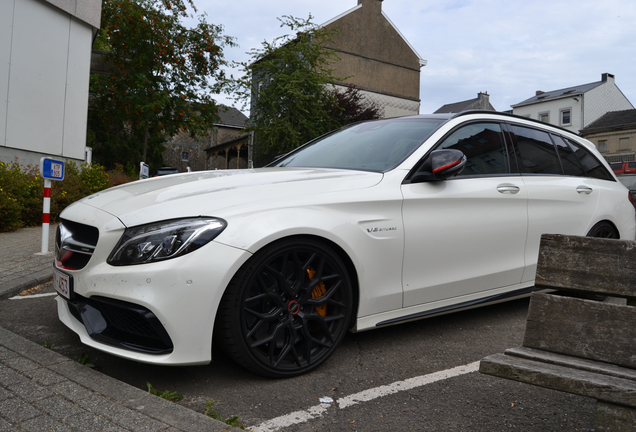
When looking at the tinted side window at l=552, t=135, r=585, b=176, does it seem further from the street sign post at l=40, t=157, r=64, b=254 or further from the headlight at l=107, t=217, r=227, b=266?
the street sign post at l=40, t=157, r=64, b=254

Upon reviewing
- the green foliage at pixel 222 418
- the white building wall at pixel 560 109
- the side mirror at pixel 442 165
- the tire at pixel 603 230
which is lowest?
the green foliage at pixel 222 418

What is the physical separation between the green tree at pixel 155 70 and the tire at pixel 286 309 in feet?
77.4

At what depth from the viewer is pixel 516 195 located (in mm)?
3889

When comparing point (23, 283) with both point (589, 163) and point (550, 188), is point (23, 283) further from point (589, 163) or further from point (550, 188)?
point (589, 163)

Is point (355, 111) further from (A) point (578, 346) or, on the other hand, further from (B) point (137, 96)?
(A) point (578, 346)

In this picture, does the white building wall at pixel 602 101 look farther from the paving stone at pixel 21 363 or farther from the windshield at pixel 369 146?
the paving stone at pixel 21 363

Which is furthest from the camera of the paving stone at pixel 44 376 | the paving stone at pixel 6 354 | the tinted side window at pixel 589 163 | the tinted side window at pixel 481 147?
the tinted side window at pixel 589 163

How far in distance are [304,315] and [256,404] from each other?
20.0 inches

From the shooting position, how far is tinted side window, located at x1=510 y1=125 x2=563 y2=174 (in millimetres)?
4164

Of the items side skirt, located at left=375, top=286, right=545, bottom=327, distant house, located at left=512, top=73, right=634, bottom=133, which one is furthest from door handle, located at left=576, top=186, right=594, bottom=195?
distant house, located at left=512, top=73, right=634, bottom=133

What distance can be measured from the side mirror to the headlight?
4.67 feet

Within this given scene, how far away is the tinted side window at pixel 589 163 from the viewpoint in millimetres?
4676

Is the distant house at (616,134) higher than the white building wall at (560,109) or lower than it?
lower

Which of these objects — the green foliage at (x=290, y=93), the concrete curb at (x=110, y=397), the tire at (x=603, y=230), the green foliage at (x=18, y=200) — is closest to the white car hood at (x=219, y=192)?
the concrete curb at (x=110, y=397)
